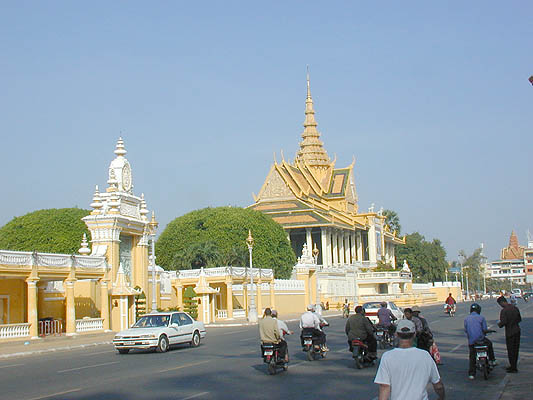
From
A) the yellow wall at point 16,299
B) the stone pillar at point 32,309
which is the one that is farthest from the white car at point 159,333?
the yellow wall at point 16,299

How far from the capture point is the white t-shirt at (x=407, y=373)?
6027 mm

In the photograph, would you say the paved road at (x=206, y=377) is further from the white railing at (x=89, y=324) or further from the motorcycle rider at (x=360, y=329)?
the white railing at (x=89, y=324)

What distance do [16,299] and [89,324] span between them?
3.43m

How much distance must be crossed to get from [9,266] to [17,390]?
1671 centimetres

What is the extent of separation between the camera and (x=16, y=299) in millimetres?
33812

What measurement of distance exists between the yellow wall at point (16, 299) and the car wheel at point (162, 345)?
43.7 ft

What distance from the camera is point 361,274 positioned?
83.9 metres

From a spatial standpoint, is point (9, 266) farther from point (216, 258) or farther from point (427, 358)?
point (216, 258)

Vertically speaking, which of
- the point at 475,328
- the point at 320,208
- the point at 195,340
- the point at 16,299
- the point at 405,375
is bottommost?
the point at 195,340

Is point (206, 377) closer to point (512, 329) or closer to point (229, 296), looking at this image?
point (512, 329)

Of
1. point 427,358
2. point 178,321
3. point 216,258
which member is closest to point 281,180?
point 216,258

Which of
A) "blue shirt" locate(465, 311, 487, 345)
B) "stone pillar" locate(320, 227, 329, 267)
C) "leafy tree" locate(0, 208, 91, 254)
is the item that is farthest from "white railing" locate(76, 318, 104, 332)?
"stone pillar" locate(320, 227, 329, 267)

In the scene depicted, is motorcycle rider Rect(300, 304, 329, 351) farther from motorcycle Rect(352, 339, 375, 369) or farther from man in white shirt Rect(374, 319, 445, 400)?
man in white shirt Rect(374, 319, 445, 400)

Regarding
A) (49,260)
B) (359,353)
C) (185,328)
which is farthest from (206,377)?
(49,260)
